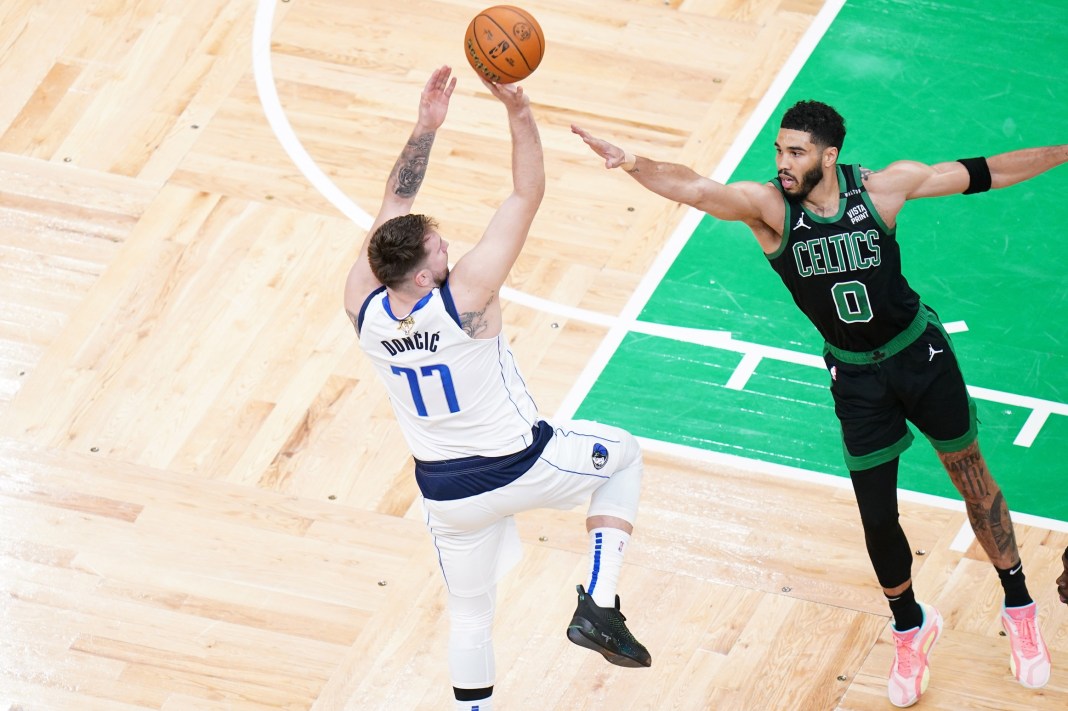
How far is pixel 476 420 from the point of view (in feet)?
23.4

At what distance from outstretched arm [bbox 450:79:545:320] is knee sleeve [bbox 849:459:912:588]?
6.37ft

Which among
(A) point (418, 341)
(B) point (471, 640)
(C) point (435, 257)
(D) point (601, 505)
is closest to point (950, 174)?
(D) point (601, 505)

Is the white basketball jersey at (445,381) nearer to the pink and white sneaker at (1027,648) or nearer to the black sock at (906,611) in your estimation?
the black sock at (906,611)

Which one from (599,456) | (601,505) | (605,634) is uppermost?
(599,456)

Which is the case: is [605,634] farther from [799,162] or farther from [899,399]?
[799,162]

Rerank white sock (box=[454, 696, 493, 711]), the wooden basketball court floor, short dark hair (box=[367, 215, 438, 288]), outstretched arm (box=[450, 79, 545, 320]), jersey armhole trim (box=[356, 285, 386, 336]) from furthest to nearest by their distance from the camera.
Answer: the wooden basketball court floor → white sock (box=[454, 696, 493, 711]) → jersey armhole trim (box=[356, 285, 386, 336]) → outstretched arm (box=[450, 79, 545, 320]) → short dark hair (box=[367, 215, 438, 288])

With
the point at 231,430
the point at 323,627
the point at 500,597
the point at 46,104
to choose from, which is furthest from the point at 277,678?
the point at 46,104

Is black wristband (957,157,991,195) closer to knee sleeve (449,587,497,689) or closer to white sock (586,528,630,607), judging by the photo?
white sock (586,528,630,607)

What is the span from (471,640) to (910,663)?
2103 millimetres

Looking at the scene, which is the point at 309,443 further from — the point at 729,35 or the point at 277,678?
the point at 729,35

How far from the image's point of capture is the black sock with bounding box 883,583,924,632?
802cm

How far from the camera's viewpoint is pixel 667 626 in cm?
869

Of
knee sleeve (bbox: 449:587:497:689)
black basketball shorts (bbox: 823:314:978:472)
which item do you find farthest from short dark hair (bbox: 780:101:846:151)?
knee sleeve (bbox: 449:587:497:689)

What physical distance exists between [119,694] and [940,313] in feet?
16.8
